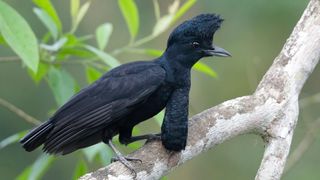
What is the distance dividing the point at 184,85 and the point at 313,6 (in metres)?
0.75

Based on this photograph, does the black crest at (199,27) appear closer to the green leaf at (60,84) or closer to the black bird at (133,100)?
the black bird at (133,100)

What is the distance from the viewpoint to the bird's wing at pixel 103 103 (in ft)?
12.1

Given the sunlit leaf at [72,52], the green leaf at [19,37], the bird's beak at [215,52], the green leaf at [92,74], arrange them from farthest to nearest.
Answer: the green leaf at [92,74]
the sunlit leaf at [72,52]
the bird's beak at [215,52]
the green leaf at [19,37]

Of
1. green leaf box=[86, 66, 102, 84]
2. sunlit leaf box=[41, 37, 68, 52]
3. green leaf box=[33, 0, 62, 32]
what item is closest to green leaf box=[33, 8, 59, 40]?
green leaf box=[33, 0, 62, 32]

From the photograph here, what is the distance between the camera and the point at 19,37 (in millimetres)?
3410

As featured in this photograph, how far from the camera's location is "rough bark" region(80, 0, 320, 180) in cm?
361

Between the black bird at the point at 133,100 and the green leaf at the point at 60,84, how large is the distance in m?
0.37

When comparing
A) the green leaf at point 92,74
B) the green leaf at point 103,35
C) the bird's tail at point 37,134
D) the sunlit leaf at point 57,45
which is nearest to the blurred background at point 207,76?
the green leaf at point 103,35

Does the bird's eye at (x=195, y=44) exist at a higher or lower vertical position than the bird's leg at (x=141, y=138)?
higher

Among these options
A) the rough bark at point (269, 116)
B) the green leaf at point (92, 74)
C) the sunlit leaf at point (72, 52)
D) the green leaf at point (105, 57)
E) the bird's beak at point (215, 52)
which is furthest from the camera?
the green leaf at point (92, 74)

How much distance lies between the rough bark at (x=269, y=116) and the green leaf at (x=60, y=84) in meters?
0.76

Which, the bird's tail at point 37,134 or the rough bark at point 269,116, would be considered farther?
the bird's tail at point 37,134

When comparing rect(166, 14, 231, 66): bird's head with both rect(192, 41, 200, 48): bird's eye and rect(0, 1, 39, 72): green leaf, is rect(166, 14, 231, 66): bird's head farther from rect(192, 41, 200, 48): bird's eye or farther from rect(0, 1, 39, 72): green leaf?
rect(0, 1, 39, 72): green leaf

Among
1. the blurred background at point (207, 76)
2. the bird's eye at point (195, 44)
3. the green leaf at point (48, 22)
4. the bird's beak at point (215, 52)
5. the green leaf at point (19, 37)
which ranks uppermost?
the green leaf at point (19, 37)
